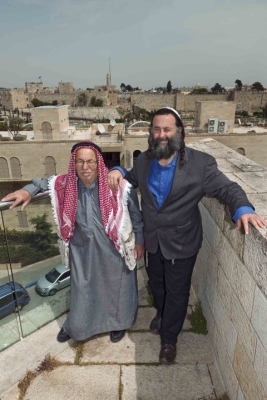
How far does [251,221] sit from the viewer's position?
4.36ft

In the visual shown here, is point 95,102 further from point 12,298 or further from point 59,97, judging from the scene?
point 12,298

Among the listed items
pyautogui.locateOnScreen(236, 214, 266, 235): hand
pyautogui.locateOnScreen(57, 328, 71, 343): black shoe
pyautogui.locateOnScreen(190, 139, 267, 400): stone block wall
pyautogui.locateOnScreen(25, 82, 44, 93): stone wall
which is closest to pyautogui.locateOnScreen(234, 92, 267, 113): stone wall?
pyautogui.locateOnScreen(25, 82, 44, 93): stone wall

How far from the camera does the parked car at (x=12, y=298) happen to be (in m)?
2.00

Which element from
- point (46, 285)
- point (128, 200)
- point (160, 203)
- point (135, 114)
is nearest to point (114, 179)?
point (128, 200)

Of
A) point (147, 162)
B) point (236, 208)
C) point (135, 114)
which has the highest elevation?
point (147, 162)

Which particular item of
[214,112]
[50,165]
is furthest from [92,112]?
[50,165]

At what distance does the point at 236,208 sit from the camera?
142 centimetres

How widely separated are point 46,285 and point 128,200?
98 centimetres

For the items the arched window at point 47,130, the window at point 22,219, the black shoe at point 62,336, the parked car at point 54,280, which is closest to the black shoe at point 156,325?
the black shoe at point 62,336

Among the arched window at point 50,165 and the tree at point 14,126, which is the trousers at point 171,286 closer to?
the arched window at point 50,165

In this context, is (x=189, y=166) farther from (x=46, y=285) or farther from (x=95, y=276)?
(x=46, y=285)

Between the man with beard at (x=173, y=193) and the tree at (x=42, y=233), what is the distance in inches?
23.7

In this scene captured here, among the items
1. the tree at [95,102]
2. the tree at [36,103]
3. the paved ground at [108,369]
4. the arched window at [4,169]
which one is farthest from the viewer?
the tree at [36,103]

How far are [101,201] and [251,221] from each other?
0.84 metres
